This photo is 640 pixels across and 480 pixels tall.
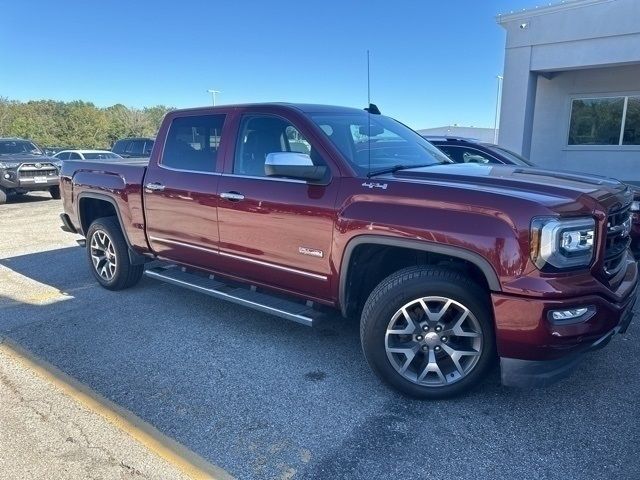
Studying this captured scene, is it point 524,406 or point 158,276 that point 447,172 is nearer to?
point 524,406

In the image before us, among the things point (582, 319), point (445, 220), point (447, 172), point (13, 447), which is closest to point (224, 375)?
point (13, 447)

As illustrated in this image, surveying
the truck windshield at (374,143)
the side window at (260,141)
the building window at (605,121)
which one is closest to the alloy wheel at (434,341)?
the truck windshield at (374,143)

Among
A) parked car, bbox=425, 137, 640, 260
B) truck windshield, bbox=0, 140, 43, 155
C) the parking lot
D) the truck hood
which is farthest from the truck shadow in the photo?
truck windshield, bbox=0, 140, 43, 155

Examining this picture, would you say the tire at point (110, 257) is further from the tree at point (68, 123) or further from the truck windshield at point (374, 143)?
the tree at point (68, 123)

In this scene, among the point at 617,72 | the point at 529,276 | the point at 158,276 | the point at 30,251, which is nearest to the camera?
the point at 529,276

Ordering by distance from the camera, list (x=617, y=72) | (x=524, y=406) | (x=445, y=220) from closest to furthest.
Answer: (x=445, y=220) → (x=524, y=406) → (x=617, y=72)

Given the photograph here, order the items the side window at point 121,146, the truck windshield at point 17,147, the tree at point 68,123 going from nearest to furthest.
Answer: the truck windshield at point 17,147
the side window at point 121,146
the tree at point 68,123

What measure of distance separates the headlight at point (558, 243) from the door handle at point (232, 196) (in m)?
2.26

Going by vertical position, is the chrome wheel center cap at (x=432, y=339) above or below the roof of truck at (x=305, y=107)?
below

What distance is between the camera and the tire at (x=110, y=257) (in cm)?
546

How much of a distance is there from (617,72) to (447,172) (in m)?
11.8

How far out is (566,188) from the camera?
3.03m

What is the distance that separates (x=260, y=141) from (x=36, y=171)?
1254 cm

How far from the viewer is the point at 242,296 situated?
4.21m
